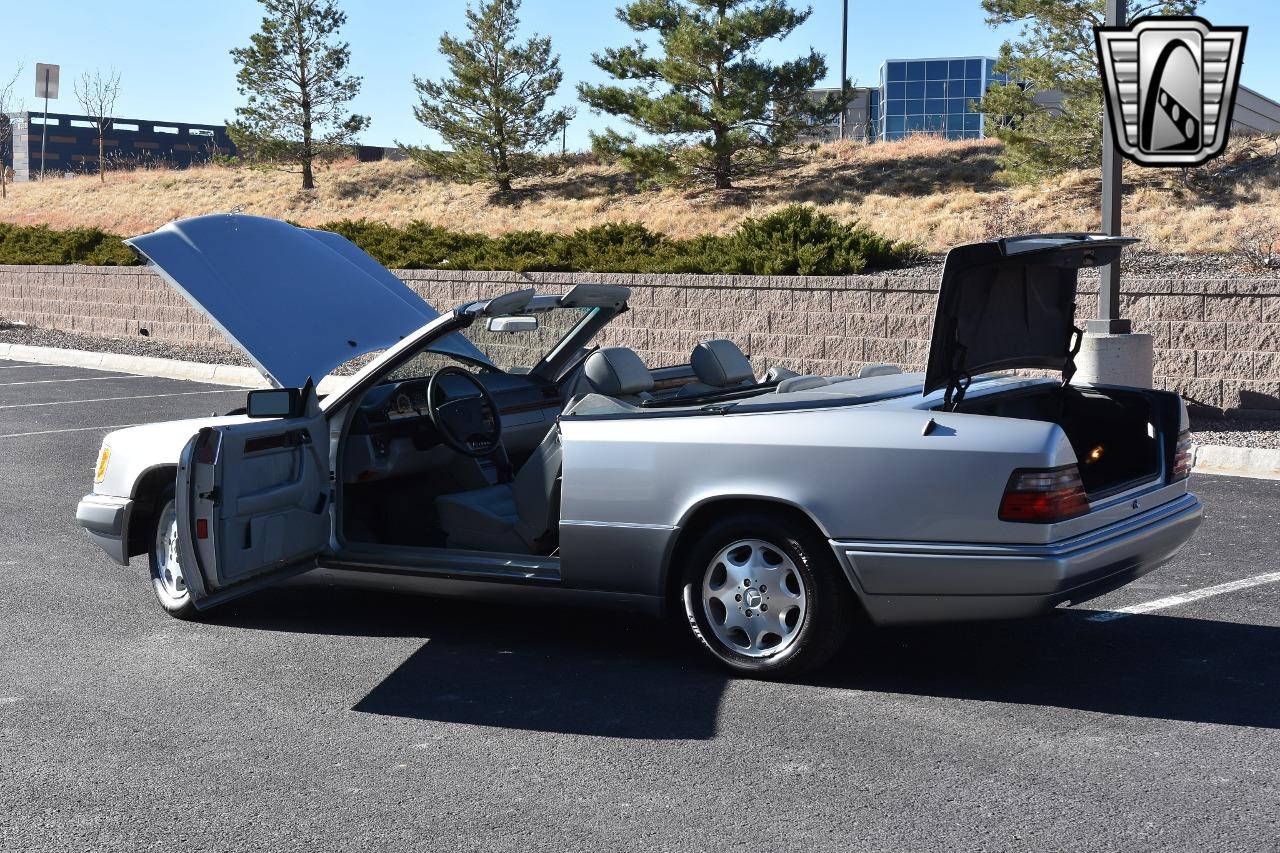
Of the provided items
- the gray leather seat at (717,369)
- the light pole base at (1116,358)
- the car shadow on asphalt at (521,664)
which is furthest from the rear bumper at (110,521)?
the light pole base at (1116,358)

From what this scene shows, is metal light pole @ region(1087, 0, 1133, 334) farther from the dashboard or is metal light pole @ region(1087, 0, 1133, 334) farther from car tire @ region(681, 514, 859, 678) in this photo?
car tire @ region(681, 514, 859, 678)

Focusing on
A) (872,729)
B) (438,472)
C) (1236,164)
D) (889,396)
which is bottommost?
(872,729)

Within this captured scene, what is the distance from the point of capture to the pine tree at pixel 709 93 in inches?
1266

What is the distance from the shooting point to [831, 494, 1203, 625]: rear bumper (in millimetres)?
4805

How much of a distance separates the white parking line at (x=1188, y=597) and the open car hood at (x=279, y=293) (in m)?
3.46

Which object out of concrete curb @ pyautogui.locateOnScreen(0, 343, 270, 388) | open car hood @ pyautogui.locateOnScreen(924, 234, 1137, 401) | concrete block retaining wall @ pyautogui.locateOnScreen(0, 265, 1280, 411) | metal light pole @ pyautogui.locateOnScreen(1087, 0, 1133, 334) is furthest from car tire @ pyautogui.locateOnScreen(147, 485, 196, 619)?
concrete curb @ pyautogui.locateOnScreen(0, 343, 270, 388)

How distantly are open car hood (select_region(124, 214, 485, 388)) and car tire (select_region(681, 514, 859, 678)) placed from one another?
1938 millimetres

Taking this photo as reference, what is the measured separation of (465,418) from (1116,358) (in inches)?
305

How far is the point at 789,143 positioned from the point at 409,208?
546 inches

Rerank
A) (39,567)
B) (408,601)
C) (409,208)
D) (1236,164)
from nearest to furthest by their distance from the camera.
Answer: (408,601) < (39,567) < (1236,164) < (409,208)

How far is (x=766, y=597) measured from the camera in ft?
17.1

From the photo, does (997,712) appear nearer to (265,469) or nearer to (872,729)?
(872,729)

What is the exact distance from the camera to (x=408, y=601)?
6.86 m

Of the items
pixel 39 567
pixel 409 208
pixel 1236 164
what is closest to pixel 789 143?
pixel 1236 164
